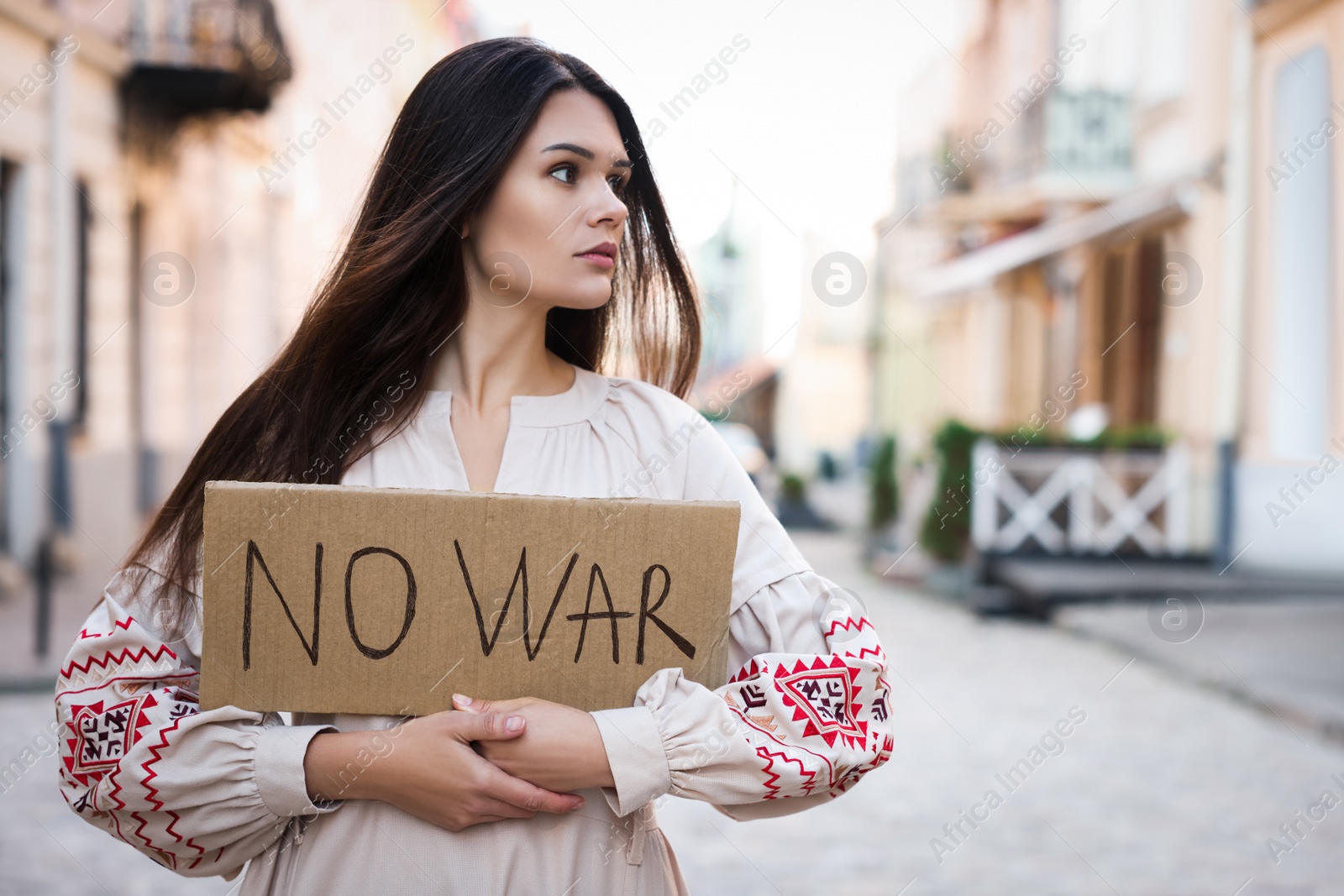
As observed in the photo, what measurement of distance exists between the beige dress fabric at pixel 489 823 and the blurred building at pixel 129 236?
19.3 ft

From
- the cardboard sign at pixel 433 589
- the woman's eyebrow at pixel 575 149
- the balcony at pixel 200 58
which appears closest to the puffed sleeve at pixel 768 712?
the cardboard sign at pixel 433 589

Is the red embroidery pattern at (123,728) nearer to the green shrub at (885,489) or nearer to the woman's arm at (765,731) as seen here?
the woman's arm at (765,731)

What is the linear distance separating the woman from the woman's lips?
12 mm

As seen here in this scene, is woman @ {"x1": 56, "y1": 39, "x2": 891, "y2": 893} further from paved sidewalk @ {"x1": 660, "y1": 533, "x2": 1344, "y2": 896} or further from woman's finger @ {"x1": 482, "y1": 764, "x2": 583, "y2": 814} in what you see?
paved sidewalk @ {"x1": 660, "y1": 533, "x2": 1344, "y2": 896}

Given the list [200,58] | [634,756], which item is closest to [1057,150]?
[200,58]

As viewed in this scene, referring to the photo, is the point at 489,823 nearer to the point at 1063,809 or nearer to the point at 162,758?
the point at 162,758

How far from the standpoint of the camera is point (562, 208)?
1.76 m

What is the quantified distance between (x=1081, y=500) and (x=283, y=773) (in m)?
11.7

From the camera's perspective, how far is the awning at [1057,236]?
14273 mm

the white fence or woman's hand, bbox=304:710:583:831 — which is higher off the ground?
woman's hand, bbox=304:710:583:831

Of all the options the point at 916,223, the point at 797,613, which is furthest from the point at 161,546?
the point at 916,223

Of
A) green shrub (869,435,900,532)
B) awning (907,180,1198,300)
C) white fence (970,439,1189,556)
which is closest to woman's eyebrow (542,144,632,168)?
white fence (970,439,1189,556)

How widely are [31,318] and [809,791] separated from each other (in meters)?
10.7

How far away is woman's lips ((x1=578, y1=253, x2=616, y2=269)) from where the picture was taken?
1776 mm
